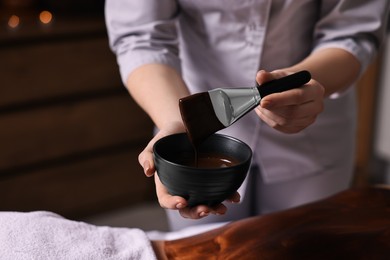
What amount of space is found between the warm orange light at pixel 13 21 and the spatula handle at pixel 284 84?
1730 mm

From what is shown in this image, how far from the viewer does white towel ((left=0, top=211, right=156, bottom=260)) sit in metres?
0.93

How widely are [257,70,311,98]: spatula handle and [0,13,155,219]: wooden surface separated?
5.48 feet

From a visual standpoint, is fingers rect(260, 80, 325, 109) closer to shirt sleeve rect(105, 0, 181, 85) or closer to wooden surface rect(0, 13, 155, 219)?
shirt sleeve rect(105, 0, 181, 85)

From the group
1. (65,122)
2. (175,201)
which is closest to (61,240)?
(175,201)

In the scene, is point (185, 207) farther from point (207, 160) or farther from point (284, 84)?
point (284, 84)

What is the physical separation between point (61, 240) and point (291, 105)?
47 cm

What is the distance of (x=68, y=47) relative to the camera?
2.49m

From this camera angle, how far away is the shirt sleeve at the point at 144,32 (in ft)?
4.09

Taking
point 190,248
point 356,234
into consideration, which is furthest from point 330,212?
point 190,248

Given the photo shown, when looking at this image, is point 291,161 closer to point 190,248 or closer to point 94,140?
point 190,248

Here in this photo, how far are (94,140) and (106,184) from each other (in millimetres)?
258

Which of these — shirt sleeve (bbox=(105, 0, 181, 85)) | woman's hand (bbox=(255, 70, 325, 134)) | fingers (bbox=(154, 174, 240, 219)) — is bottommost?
fingers (bbox=(154, 174, 240, 219))

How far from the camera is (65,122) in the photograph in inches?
101

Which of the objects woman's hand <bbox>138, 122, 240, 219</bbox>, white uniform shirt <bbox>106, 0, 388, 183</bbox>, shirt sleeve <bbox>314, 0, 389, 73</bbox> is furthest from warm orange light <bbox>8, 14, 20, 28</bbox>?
woman's hand <bbox>138, 122, 240, 219</bbox>
